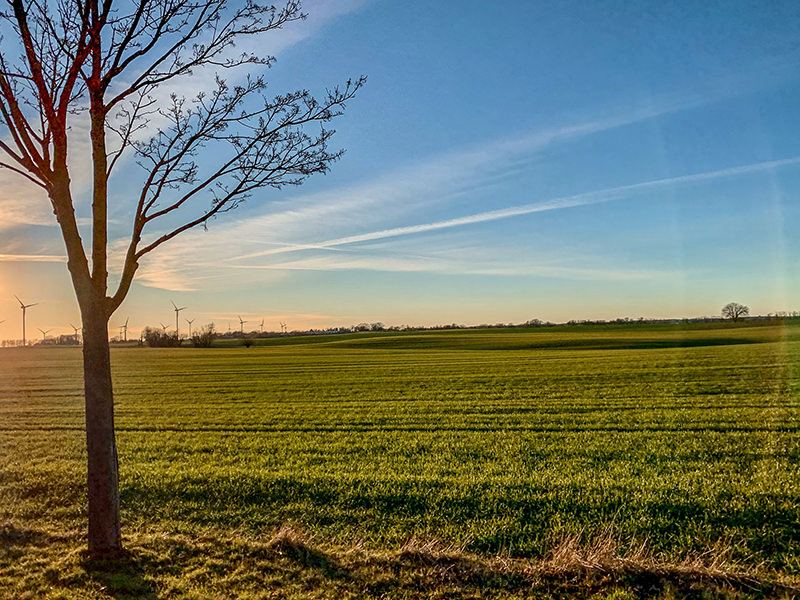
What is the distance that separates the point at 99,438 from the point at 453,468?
7.34 metres

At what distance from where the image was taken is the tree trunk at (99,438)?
735 cm

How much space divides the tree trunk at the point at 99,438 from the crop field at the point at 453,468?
958mm

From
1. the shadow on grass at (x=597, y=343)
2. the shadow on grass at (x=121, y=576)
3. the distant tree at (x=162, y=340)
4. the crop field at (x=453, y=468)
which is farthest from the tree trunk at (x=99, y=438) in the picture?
the distant tree at (x=162, y=340)

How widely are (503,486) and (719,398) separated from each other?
16716 mm

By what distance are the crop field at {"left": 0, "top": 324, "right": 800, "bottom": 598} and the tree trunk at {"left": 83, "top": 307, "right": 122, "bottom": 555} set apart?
3.14 ft

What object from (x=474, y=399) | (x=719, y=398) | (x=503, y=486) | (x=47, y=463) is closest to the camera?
(x=503, y=486)

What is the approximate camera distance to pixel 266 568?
7039 mm

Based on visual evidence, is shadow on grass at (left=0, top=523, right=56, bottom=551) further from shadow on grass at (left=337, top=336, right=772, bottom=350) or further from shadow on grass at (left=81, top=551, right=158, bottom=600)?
shadow on grass at (left=337, top=336, right=772, bottom=350)

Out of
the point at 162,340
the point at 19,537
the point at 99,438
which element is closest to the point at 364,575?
the point at 99,438

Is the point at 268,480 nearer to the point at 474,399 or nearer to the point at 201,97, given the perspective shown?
the point at 201,97

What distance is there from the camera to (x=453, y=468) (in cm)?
1240

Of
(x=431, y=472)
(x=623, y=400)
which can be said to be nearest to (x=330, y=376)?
(x=623, y=400)

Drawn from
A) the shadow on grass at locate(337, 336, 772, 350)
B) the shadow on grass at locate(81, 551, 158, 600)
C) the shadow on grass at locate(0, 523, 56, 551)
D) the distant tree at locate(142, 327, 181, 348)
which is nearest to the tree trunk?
the shadow on grass at locate(81, 551, 158, 600)

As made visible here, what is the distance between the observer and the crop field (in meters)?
8.47
